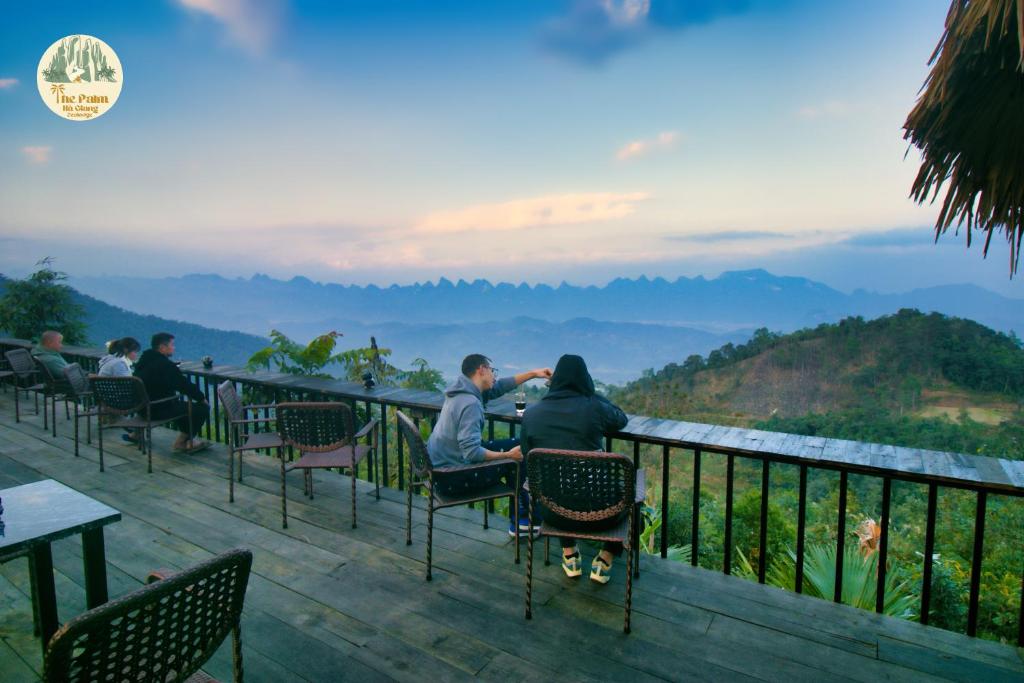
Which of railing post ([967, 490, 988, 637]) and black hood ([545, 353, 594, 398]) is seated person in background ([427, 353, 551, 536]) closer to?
black hood ([545, 353, 594, 398])

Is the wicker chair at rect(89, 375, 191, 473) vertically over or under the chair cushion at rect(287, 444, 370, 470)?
over

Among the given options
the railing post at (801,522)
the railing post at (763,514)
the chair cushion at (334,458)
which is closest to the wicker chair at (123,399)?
the chair cushion at (334,458)

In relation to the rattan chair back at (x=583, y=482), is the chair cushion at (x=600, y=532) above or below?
below

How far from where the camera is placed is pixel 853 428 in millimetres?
Result: 22422

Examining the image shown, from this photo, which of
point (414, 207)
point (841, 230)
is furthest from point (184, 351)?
point (841, 230)

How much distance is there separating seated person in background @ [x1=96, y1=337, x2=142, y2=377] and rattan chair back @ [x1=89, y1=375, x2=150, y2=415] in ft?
2.39

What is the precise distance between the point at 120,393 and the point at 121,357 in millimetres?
1111

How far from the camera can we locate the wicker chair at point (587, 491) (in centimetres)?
253

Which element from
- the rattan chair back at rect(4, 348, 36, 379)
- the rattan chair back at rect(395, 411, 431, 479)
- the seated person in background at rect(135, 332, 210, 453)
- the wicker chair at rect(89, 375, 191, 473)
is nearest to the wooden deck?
the rattan chair back at rect(395, 411, 431, 479)

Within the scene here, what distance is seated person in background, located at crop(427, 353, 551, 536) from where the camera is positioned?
3203 mm

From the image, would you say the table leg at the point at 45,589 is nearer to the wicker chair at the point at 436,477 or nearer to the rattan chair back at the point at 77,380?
the wicker chair at the point at 436,477

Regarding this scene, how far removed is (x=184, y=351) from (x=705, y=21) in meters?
37.8

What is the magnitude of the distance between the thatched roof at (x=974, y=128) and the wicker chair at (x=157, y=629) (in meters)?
3.25

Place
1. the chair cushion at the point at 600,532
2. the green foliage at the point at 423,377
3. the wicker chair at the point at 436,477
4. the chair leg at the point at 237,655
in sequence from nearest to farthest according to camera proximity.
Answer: the chair leg at the point at 237,655 → the chair cushion at the point at 600,532 → the wicker chair at the point at 436,477 → the green foliage at the point at 423,377
